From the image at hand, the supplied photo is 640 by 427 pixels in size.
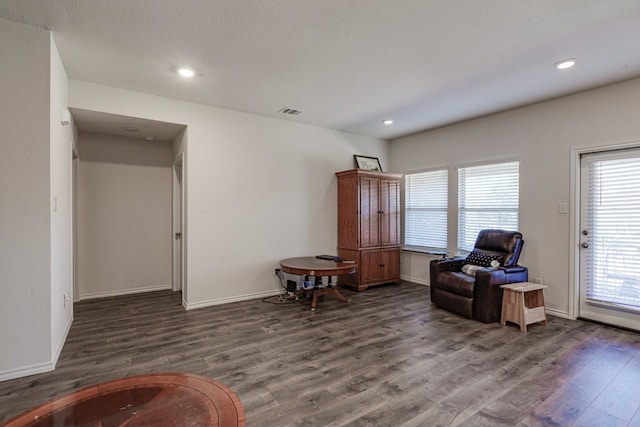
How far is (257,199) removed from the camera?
15.2 ft

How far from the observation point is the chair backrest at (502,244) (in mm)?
3900

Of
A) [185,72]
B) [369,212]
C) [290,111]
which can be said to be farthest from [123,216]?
[369,212]

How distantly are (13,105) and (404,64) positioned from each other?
3307 mm

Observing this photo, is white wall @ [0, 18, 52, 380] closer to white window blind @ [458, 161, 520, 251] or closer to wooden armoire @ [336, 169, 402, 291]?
wooden armoire @ [336, 169, 402, 291]

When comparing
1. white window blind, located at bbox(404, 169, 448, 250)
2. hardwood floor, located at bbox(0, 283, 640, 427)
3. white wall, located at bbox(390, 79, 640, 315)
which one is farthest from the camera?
white window blind, located at bbox(404, 169, 448, 250)

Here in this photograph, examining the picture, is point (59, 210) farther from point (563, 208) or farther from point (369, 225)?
point (563, 208)

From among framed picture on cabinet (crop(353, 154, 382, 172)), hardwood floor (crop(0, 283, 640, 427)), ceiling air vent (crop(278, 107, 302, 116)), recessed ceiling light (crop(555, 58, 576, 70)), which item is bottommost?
Result: hardwood floor (crop(0, 283, 640, 427))

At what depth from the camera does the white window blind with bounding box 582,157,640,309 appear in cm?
332

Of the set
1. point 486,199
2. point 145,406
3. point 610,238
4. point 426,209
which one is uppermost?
point 486,199

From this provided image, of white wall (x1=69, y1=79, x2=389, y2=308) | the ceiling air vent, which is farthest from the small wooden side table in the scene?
the ceiling air vent

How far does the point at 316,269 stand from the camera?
3.99 m

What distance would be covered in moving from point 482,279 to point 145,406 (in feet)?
11.4

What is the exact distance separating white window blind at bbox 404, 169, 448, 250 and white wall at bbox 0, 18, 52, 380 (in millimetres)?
5095

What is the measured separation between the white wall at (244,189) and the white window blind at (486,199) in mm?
2062
